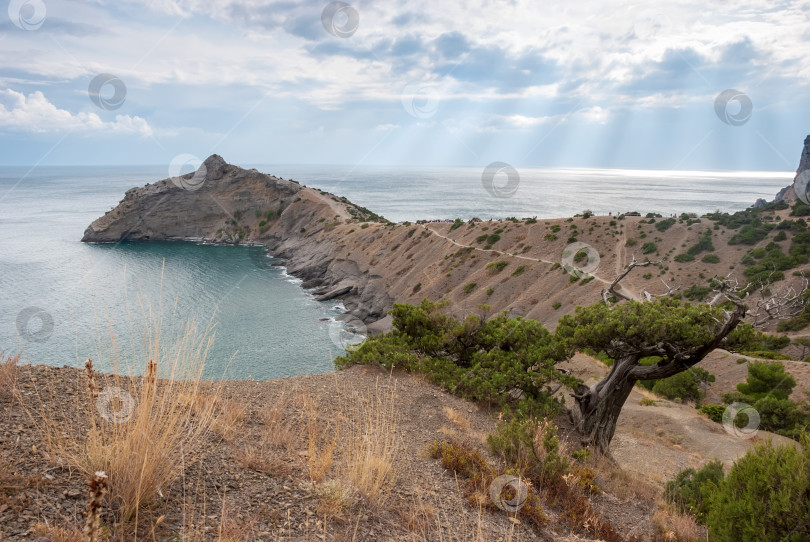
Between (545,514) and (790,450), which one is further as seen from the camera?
(545,514)

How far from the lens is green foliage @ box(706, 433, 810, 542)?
5176 mm

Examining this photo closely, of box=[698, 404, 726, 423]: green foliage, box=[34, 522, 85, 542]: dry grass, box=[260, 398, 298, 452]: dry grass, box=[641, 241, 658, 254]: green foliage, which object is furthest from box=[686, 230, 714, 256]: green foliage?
box=[34, 522, 85, 542]: dry grass

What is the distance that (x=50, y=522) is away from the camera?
353cm

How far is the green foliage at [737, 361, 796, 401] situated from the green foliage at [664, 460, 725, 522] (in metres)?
16.4

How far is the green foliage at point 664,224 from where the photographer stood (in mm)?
57006

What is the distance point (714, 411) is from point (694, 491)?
1470 cm

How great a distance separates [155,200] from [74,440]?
365 ft

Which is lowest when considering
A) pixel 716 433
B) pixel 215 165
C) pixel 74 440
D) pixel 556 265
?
pixel 716 433

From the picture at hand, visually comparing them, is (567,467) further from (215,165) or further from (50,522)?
(215,165)

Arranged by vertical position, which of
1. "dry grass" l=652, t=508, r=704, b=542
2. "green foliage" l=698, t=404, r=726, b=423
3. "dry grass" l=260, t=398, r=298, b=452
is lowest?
"green foliage" l=698, t=404, r=726, b=423

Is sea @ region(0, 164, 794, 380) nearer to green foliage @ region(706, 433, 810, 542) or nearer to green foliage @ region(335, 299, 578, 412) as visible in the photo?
green foliage @ region(335, 299, 578, 412)

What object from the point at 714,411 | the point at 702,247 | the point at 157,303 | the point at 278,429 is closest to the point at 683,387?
the point at 714,411

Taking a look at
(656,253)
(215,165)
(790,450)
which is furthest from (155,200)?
(790,450)

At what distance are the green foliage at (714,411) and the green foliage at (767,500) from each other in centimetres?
1868
